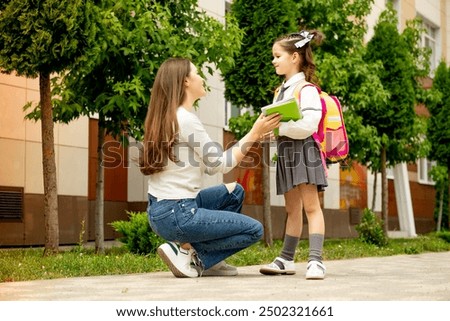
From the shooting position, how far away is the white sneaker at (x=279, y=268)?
21.5 ft

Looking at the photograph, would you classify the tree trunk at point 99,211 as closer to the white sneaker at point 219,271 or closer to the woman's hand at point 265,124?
the white sneaker at point 219,271

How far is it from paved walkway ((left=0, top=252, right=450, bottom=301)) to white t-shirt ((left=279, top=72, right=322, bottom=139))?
3.51 feet

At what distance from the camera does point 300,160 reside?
6.27m

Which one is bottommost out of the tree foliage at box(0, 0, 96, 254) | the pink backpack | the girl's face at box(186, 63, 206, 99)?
the pink backpack

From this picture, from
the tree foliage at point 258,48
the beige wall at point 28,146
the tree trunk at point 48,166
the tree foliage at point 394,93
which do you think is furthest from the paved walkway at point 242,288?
the tree foliage at point 394,93

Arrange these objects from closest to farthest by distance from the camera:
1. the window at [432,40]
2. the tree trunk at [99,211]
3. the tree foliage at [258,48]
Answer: the tree trunk at [99,211] < the tree foliage at [258,48] < the window at [432,40]

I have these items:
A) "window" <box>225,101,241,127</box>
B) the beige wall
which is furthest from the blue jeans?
"window" <box>225,101,241,127</box>

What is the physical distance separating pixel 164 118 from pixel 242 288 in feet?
4.56

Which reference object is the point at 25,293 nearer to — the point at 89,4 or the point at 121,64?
the point at 89,4

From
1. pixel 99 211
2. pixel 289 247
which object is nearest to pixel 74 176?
pixel 99 211

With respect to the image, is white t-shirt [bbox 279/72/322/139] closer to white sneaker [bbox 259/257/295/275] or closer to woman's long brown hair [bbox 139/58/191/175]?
woman's long brown hair [bbox 139/58/191/175]

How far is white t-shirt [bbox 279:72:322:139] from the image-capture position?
611 centimetres

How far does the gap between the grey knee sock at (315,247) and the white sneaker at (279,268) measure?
15.3 inches
